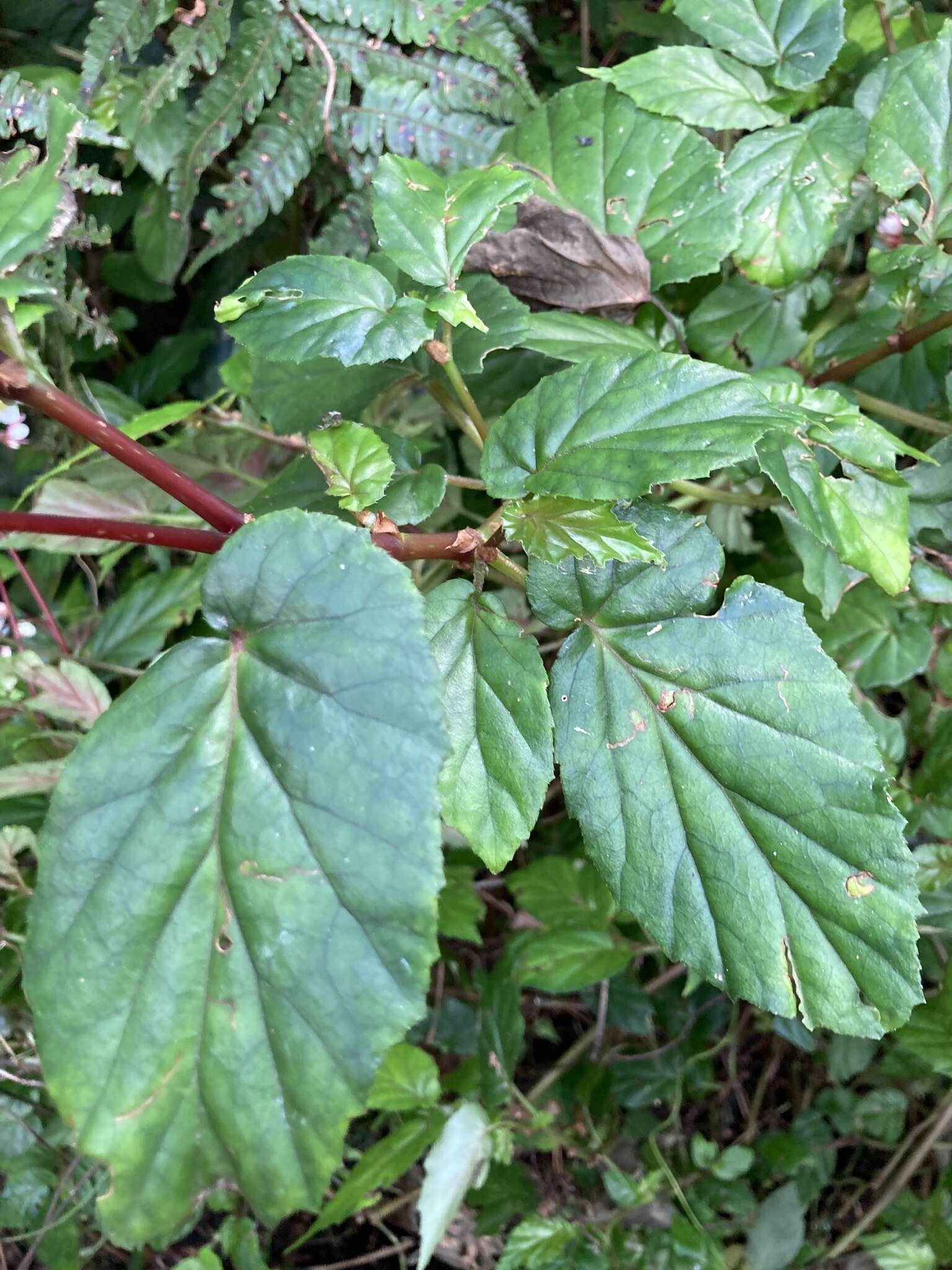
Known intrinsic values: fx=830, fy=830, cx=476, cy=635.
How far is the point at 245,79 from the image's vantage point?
1.05m

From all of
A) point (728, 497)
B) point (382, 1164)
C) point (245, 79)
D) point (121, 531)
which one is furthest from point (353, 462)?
point (382, 1164)

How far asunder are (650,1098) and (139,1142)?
105cm

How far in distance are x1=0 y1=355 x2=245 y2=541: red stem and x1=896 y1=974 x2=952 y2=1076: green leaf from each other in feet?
2.66

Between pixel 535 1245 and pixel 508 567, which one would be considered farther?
pixel 535 1245

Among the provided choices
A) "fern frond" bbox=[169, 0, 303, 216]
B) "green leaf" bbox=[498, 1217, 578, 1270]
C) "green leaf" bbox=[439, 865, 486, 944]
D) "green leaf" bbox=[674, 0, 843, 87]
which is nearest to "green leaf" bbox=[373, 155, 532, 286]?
"green leaf" bbox=[674, 0, 843, 87]

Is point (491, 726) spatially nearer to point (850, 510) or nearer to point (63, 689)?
point (850, 510)

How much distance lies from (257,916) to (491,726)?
0.20 m

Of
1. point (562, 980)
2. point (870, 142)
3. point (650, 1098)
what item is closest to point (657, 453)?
point (870, 142)

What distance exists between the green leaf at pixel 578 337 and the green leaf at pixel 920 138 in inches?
10.3

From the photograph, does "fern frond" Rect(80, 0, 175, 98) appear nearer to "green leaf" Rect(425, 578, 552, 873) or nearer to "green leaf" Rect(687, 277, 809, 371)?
"green leaf" Rect(687, 277, 809, 371)

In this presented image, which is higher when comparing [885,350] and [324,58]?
[324,58]

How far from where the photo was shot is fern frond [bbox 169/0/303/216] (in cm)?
105

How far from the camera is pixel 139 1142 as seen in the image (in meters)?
0.42

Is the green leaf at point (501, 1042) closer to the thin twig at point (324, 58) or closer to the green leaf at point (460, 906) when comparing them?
the green leaf at point (460, 906)
